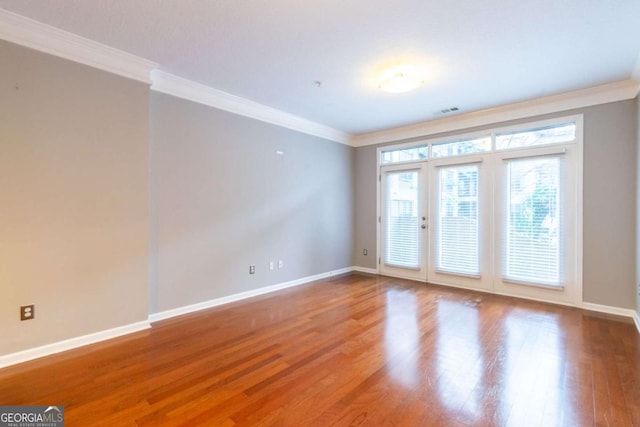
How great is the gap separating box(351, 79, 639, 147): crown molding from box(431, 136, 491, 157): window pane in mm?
224

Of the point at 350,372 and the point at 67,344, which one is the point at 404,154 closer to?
the point at 350,372

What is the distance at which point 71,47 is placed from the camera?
8.66ft

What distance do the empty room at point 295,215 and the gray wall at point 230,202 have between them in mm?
30

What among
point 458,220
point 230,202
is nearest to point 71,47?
point 230,202

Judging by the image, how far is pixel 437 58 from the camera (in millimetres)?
2969

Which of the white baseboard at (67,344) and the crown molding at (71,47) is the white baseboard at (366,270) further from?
the crown molding at (71,47)

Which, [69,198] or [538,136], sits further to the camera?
[538,136]

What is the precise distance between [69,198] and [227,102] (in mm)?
2111

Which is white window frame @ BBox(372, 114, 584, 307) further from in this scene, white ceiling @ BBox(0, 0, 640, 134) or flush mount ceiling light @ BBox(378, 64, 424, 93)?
flush mount ceiling light @ BBox(378, 64, 424, 93)

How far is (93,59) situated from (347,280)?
176 inches

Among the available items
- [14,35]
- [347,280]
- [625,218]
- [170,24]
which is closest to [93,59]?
[14,35]

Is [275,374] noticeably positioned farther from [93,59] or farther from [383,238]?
[383,238]

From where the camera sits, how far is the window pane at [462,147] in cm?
457

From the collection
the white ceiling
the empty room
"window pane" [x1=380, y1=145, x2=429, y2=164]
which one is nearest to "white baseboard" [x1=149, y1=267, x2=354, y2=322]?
the empty room
